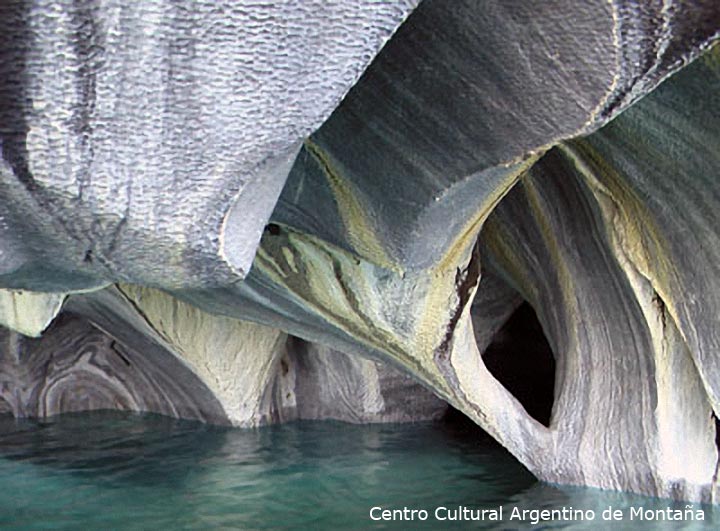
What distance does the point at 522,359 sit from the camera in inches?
246

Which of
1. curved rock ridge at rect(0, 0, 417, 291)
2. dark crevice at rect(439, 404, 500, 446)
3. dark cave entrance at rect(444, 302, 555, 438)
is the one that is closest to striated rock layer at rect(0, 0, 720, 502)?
curved rock ridge at rect(0, 0, 417, 291)

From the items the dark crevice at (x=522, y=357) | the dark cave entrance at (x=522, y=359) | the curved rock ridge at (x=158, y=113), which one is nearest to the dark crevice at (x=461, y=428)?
the dark cave entrance at (x=522, y=359)

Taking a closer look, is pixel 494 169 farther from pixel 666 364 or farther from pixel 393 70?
pixel 666 364

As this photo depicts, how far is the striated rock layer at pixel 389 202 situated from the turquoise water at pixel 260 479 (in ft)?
0.94

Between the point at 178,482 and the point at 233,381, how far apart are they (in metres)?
1.30

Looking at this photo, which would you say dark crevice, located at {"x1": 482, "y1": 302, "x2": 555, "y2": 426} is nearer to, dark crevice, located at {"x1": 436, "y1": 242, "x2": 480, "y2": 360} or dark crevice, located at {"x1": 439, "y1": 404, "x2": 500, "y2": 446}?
dark crevice, located at {"x1": 439, "y1": 404, "x2": 500, "y2": 446}

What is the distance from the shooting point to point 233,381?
5.40 metres

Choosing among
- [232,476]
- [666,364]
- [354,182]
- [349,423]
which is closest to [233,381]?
[349,423]

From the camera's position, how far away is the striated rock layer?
67.3 inches

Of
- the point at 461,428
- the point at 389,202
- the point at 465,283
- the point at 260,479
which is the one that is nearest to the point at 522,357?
the point at 461,428

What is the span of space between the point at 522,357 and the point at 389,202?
3.85m

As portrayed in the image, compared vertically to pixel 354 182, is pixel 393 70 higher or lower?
higher

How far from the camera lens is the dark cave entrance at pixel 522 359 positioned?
6027 mm

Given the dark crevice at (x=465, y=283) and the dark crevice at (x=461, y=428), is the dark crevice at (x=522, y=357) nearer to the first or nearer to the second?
the dark crevice at (x=461, y=428)
